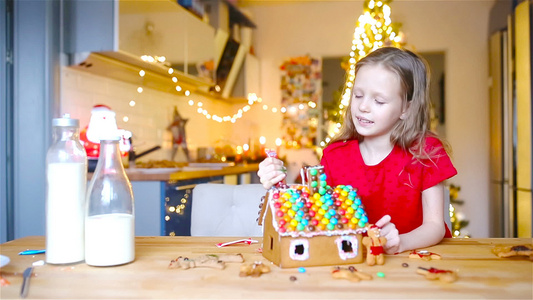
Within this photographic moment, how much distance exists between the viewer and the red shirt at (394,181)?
4.12ft

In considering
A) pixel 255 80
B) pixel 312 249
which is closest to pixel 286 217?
pixel 312 249

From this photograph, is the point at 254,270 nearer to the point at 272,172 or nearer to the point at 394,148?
the point at 272,172

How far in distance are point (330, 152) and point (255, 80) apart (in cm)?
362

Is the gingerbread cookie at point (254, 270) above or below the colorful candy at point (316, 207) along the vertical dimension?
below

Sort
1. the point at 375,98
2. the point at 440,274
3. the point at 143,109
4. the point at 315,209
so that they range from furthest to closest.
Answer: the point at 143,109, the point at 375,98, the point at 315,209, the point at 440,274

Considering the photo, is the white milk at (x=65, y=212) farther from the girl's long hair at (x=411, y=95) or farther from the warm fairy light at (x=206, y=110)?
the warm fairy light at (x=206, y=110)

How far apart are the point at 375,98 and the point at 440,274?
53 centimetres

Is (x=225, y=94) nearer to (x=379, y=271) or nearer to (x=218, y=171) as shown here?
(x=218, y=171)

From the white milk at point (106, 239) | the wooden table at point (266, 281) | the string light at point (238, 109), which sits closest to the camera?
the wooden table at point (266, 281)

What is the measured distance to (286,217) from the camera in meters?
0.86

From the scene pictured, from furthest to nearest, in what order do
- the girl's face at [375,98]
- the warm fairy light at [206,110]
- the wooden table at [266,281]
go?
the warm fairy light at [206,110] → the girl's face at [375,98] → the wooden table at [266,281]

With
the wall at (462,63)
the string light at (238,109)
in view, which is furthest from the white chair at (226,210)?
the wall at (462,63)

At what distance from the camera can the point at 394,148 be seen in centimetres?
133

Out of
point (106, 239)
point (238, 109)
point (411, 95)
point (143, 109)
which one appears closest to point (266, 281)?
point (106, 239)
